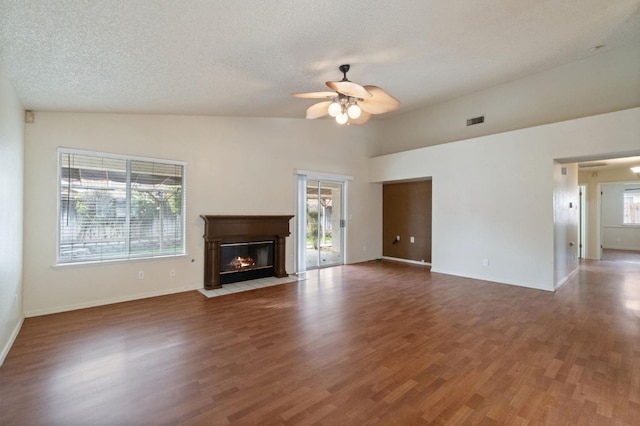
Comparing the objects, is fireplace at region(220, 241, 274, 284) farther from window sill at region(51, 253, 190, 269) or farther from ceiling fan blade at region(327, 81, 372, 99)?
ceiling fan blade at region(327, 81, 372, 99)

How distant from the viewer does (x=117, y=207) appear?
4.28 meters

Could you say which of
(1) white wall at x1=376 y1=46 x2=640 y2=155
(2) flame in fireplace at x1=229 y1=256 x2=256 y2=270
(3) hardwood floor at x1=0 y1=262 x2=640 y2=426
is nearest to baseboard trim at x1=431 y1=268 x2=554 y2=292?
(3) hardwood floor at x1=0 y1=262 x2=640 y2=426

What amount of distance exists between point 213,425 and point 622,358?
3.62m

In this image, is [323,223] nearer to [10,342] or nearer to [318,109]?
[318,109]

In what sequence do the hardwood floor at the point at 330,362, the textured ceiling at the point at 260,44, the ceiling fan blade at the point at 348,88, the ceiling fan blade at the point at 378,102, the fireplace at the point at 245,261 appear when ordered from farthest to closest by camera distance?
1. the fireplace at the point at 245,261
2. the ceiling fan blade at the point at 378,102
3. the ceiling fan blade at the point at 348,88
4. the textured ceiling at the point at 260,44
5. the hardwood floor at the point at 330,362

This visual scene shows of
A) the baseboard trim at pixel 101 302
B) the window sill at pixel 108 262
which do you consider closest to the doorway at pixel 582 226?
the baseboard trim at pixel 101 302

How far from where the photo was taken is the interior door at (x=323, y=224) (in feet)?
22.6

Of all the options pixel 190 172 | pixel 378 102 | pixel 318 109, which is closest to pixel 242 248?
pixel 190 172

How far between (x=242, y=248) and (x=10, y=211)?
323 cm

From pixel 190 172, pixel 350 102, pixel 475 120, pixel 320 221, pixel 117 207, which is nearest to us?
pixel 350 102

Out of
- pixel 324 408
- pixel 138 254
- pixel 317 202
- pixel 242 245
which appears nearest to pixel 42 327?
pixel 138 254

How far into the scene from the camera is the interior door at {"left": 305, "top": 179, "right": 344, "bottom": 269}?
6.89 metres

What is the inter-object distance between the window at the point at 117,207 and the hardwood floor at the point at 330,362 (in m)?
0.87

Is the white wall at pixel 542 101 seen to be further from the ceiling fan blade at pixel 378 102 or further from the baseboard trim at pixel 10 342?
the baseboard trim at pixel 10 342
